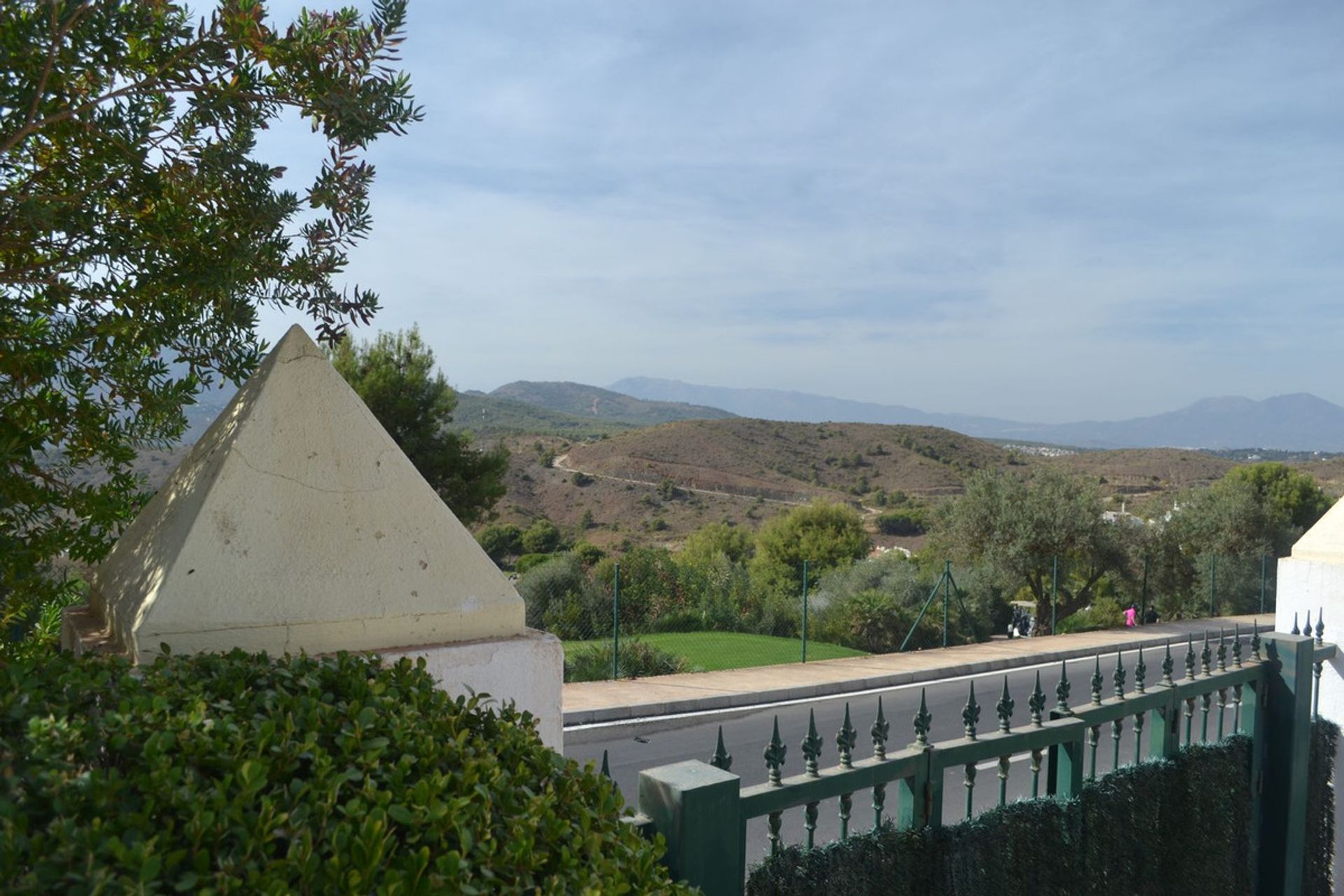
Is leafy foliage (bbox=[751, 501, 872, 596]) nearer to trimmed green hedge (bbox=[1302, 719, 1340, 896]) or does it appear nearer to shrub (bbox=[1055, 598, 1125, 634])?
shrub (bbox=[1055, 598, 1125, 634])

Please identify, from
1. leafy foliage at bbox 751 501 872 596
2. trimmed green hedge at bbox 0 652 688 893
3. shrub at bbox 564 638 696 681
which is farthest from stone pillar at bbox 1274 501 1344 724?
leafy foliage at bbox 751 501 872 596

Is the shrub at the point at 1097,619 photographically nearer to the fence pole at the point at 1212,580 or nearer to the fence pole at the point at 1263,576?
the fence pole at the point at 1212,580

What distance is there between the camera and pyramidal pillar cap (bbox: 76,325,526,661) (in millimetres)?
2211

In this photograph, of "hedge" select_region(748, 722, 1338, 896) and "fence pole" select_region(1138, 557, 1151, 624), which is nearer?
"hedge" select_region(748, 722, 1338, 896)

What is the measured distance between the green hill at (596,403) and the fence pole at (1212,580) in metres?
103

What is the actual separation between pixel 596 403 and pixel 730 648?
126911 millimetres

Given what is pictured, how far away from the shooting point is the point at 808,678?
561 inches

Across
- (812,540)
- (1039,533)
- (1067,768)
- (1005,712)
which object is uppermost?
(1005,712)

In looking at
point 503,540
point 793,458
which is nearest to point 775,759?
point 503,540

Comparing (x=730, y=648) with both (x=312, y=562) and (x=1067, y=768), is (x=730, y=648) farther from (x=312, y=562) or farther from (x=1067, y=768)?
(x=312, y=562)

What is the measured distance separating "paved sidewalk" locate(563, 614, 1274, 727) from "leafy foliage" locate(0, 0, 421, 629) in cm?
798

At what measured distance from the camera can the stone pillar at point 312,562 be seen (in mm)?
2219

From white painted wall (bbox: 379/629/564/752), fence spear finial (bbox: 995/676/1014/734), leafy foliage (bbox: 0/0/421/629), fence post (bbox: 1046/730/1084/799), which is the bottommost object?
fence post (bbox: 1046/730/1084/799)

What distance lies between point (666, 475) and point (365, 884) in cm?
5940
